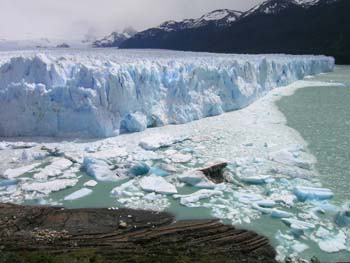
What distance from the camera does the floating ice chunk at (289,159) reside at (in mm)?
7262

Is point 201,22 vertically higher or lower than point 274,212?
higher

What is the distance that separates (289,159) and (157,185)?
282 centimetres

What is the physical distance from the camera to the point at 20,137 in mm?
9227

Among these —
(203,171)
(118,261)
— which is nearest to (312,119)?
(203,171)

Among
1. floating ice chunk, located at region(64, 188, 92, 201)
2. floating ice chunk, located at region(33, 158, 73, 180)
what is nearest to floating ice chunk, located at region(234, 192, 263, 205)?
floating ice chunk, located at region(64, 188, 92, 201)

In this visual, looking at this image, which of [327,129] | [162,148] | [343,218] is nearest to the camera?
[343,218]

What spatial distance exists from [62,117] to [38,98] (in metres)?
0.73

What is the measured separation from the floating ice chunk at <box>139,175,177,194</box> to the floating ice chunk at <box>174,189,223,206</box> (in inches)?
10.3

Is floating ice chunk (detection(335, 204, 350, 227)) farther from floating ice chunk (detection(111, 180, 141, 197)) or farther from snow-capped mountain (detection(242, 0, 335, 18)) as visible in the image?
snow-capped mountain (detection(242, 0, 335, 18))

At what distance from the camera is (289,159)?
754cm

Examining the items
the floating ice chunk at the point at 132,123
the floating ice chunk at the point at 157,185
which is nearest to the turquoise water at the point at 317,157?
the floating ice chunk at the point at 157,185

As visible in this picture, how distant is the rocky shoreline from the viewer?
4.23m

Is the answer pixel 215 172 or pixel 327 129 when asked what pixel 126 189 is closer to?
pixel 215 172

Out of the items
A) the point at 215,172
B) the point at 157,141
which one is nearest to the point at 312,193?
the point at 215,172
